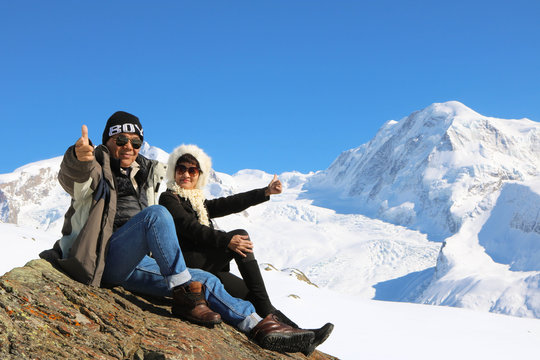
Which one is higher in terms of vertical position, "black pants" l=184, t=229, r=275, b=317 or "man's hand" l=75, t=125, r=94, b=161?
"man's hand" l=75, t=125, r=94, b=161

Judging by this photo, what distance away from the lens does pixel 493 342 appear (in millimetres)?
16625

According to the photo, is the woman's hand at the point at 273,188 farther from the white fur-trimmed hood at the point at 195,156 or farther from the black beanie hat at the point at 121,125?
the black beanie hat at the point at 121,125

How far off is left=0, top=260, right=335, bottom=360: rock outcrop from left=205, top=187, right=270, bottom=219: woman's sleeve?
3.90 ft

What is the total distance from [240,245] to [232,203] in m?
1.06

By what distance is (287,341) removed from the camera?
4609 mm

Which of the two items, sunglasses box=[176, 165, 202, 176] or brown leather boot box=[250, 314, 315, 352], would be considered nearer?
brown leather boot box=[250, 314, 315, 352]

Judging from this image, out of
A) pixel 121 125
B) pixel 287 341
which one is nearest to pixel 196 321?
pixel 287 341

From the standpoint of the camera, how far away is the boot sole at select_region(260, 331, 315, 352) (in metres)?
4.59

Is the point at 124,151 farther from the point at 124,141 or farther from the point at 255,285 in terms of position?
the point at 255,285

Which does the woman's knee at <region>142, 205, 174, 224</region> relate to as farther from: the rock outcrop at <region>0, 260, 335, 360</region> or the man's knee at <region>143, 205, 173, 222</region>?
the rock outcrop at <region>0, 260, 335, 360</region>

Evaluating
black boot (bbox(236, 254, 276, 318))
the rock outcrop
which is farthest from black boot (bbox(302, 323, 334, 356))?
→ black boot (bbox(236, 254, 276, 318))

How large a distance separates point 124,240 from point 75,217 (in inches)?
17.7

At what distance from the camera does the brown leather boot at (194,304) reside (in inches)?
171

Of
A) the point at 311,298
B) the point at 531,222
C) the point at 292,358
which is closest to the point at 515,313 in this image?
the point at 531,222
